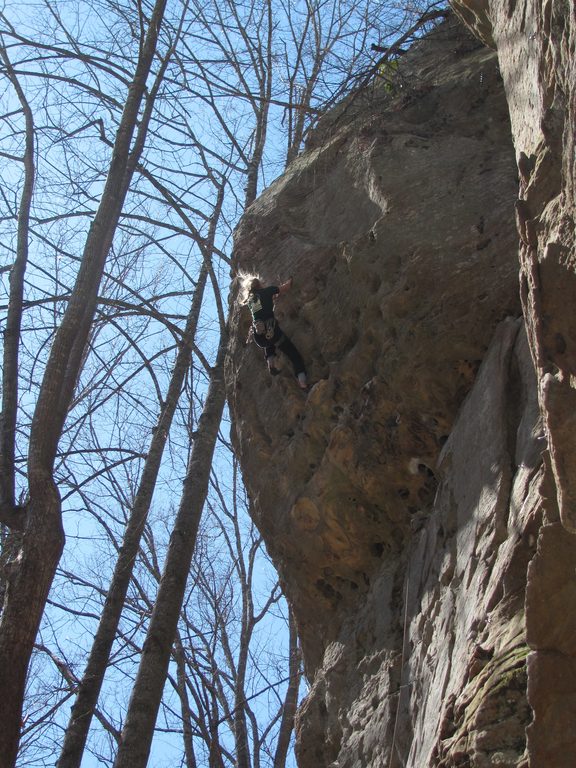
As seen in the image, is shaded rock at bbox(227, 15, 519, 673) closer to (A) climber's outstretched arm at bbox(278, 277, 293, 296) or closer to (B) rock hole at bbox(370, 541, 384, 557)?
(B) rock hole at bbox(370, 541, 384, 557)

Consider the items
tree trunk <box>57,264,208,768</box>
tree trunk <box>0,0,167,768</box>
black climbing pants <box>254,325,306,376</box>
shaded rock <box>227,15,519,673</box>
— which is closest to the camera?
tree trunk <box>0,0,167,768</box>

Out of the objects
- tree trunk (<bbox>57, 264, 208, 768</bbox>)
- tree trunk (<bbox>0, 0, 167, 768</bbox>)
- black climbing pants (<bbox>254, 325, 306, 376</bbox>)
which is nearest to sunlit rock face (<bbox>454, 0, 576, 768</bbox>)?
tree trunk (<bbox>0, 0, 167, 768</bbox>)

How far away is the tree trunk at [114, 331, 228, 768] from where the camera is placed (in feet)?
23.1

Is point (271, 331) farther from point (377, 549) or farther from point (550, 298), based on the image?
point (550, 298)

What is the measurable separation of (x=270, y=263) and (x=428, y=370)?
2542 mm

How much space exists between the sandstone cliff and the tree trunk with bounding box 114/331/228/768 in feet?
2.58

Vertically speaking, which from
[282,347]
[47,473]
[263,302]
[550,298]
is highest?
[263,302]

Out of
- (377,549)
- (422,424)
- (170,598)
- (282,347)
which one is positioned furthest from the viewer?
(170,598)

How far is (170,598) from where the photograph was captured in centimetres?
786

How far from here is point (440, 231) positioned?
22.0 ft

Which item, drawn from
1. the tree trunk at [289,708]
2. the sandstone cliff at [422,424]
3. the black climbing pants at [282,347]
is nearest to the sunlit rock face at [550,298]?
the sandstone cliff at [422,424]

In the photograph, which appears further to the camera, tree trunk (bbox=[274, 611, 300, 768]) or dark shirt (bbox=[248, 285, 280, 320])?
tree trunk (bbox=[274, 611, 300, 768])

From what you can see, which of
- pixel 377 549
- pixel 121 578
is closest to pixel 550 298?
pixel 377 549

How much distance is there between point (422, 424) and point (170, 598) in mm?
3001
